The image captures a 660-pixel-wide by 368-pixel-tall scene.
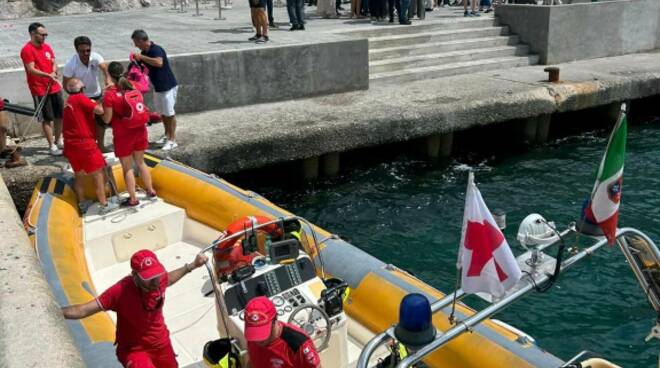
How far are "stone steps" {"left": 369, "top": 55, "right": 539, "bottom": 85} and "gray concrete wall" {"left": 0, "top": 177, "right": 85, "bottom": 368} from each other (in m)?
8.52

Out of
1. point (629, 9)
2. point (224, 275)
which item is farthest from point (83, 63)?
point (629, 9)

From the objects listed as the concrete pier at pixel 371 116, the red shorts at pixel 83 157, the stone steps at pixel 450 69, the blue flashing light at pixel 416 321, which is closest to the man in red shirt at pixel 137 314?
the blue flashing light at pixel 416 321

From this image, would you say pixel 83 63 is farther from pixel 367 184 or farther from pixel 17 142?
pixel 367 184

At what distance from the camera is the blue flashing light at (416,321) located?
269cm

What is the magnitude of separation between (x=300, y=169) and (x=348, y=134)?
1073 mm

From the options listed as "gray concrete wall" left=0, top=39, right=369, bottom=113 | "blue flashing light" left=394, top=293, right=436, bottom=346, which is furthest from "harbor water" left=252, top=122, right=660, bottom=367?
"blue flashing light" left=394, top=293, right=436, bottom=346

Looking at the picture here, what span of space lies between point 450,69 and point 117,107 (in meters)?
7.91

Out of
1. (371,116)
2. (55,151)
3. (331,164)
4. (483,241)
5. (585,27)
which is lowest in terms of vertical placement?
(331,164)

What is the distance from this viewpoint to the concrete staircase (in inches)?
487

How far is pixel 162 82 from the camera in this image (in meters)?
8.20

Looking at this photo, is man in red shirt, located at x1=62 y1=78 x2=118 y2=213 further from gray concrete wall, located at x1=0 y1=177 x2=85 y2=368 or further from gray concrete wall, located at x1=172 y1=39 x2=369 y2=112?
gray concrete wall, located at x1=172 y1=39 x2=369 y2=112

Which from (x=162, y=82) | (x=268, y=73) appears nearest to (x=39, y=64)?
(x=162, y=82)

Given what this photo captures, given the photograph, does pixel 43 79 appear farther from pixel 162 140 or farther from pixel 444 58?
pixel 444 58

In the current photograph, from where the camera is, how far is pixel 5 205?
209 inches
